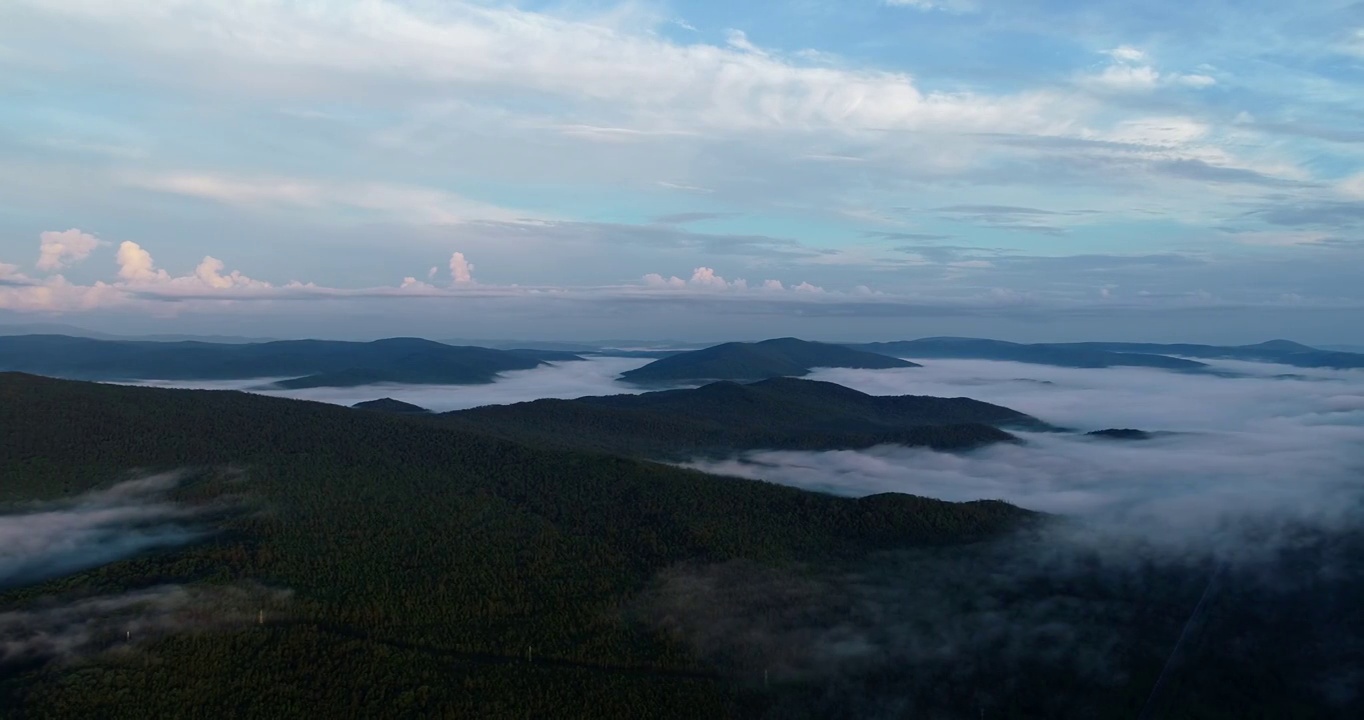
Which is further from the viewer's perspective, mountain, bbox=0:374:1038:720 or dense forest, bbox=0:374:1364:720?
dense forest, bbox=0:374:1364:720

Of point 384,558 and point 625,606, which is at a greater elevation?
point 384,558

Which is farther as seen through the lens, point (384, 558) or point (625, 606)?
point (384, 558)

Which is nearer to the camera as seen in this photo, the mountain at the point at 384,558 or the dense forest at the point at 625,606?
the mountain at the point at 384,558

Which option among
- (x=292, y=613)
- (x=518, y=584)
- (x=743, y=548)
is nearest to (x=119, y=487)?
Result: (x=292, y=613)
